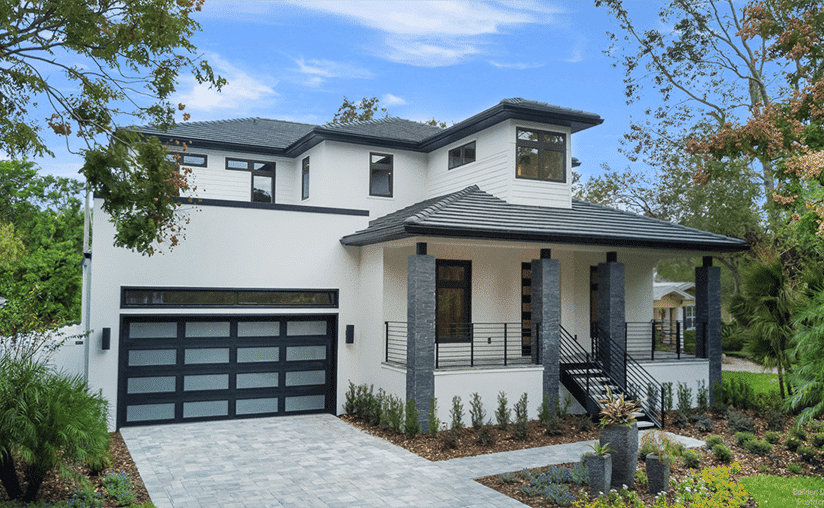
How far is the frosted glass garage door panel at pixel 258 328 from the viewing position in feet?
45.7

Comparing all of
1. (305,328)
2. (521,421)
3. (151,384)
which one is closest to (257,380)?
(305,328)

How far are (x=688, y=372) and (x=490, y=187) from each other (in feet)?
21.6

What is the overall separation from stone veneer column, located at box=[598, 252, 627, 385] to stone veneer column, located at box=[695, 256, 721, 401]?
2.38 metres

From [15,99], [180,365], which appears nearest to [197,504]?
[180,365]

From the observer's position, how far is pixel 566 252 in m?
16.5

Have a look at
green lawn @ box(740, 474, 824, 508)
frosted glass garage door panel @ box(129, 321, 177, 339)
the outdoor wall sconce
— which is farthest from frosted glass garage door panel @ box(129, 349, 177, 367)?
green lawn @ box(740, 474, 824, 508)

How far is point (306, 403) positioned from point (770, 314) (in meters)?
11.0

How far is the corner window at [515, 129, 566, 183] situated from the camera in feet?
49.3

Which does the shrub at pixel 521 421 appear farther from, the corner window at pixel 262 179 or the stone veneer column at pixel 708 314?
the corner window at pixel 262 179

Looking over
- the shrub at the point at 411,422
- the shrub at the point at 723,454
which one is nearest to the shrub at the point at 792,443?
the shrub at the point at 723,454

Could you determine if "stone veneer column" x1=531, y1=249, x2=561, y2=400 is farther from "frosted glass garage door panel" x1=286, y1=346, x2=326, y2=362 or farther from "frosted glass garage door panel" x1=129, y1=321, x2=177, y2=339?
"frosted glass garage door panel" x1=129, y1=321, x2=177, y2=339

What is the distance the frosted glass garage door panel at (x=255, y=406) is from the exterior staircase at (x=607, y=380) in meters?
6.55

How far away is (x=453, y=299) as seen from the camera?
1512cm

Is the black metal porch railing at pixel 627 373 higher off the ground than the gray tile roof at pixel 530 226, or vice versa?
the gray tile roof at pixel 530 226
